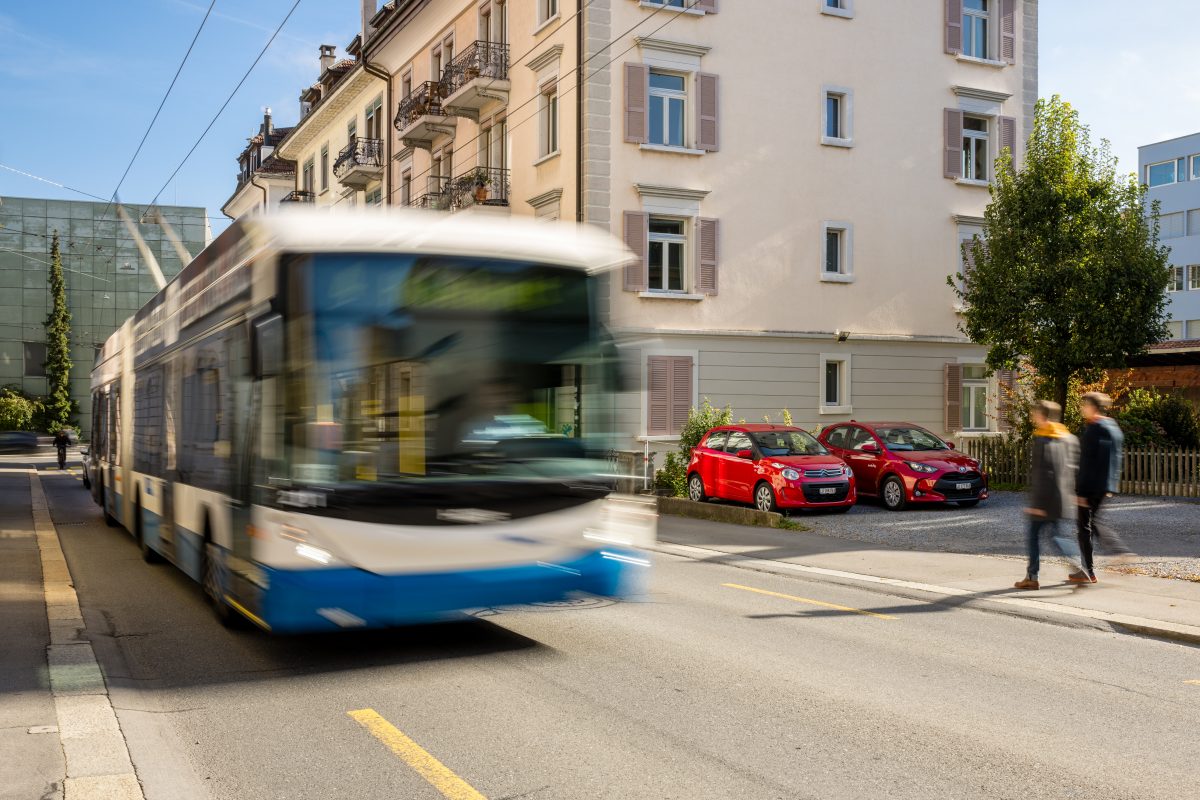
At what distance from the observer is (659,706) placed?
6492 millimetres

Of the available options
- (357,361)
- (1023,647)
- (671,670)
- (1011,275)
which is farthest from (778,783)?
(1011,275)

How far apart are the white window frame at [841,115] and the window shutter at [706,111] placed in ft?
10.5

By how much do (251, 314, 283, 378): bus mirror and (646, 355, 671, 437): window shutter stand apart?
18.7 metres

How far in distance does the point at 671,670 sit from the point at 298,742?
260 cm

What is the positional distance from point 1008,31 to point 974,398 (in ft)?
33.1

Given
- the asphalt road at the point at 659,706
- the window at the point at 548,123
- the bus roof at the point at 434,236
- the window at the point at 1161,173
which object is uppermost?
the window at the point at 1161,173

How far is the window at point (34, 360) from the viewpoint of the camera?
262 ft

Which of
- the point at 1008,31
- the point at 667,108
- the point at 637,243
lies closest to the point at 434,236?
the point at 637,243

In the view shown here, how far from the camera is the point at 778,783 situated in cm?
511

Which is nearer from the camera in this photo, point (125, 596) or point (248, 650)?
point (248, 650)

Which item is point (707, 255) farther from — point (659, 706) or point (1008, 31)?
point (659, 706)

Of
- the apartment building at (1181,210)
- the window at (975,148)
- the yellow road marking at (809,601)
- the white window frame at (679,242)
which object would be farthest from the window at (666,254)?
the apartment building at (1181,210)

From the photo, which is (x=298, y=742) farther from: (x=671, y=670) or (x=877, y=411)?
(x=877, y=411)

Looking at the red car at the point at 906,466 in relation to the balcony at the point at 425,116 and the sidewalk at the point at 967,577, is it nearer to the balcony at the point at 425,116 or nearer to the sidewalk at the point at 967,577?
the sidewalk at the point at 967,577
